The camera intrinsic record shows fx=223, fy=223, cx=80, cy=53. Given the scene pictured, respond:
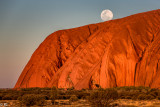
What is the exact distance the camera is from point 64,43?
193 feet

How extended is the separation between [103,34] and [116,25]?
11.3 ft

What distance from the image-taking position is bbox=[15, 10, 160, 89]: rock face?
39.3 metres

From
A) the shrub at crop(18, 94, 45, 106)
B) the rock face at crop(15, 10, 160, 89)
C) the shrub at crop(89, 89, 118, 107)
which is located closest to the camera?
the shrub at crop(89, 89, 118, 107)

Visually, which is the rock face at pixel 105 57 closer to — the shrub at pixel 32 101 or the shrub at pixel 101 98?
the shrub at pixel 101 98

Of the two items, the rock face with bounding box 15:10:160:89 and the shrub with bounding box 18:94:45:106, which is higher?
the rock face with bounding box 15:10:160:89

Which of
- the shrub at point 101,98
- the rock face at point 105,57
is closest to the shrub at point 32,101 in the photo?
the shrub at point 101,98

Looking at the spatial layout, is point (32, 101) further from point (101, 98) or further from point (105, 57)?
point (105, 57)

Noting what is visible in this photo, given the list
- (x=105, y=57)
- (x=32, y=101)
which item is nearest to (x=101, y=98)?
(x=32, y=101)

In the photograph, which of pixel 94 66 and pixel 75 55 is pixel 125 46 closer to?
pixel 94 66

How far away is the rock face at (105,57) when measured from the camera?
3931 centimetres

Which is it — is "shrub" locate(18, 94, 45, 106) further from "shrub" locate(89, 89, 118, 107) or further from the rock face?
the rock face

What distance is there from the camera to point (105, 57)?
4225 centimetres

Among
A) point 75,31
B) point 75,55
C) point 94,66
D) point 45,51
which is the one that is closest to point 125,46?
point 94,66

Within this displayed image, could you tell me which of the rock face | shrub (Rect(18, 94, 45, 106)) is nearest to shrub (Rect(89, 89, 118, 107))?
shrub (Rect(18, 94, 45, 106))
